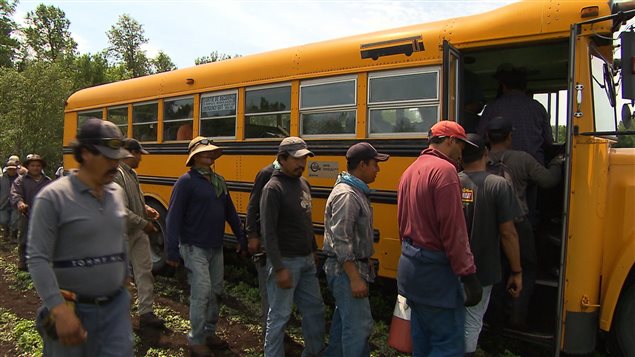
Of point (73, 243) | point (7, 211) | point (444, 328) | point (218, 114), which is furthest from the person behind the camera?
point (7, 211)

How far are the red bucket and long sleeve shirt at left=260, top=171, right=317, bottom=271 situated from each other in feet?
2.57

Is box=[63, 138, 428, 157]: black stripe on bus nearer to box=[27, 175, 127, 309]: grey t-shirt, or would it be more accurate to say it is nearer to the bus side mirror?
the bus side mirror

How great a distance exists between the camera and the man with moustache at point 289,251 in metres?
3.31

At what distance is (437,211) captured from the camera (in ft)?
8.30

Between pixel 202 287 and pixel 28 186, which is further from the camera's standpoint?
pixel 28 186

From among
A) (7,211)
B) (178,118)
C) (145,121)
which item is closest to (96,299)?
(178,118)

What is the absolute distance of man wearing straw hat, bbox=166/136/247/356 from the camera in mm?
3725

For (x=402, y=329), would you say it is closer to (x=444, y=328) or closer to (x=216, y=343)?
(x=444, y=328)

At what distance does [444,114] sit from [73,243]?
9.17 ft

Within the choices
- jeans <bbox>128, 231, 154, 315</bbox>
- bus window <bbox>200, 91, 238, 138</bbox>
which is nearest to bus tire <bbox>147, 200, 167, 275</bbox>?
bus window <bbox>200, 91, 238, 138</bbox>

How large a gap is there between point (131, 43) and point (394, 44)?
46755mm

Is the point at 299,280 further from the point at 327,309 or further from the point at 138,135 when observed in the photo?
the point at 138,135

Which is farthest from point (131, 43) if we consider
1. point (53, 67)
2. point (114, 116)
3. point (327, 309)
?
point (327, 309)

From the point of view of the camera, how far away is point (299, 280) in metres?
3.53
